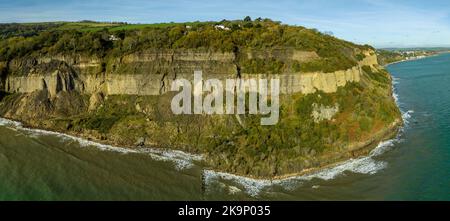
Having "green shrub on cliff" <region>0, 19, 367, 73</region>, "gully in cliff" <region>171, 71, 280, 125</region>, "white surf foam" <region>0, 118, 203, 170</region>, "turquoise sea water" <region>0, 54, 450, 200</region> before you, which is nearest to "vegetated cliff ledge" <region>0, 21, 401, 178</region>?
"green shrub on cliff" <region>0, 19, 367, 73</region>

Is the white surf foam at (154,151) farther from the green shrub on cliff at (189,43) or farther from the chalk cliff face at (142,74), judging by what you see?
the green shrub on cliff at (189,43)

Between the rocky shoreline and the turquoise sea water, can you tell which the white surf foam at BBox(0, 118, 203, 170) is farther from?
the turquoise sea water

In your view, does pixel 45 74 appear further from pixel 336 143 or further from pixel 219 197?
pixel 336 143

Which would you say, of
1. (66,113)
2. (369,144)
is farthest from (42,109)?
(369,144)

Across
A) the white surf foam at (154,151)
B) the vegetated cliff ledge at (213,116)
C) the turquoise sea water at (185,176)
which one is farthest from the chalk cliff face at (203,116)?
the turquoise sea water at (185,176)

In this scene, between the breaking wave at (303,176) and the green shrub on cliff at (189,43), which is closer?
the breaking wave at (303,176)

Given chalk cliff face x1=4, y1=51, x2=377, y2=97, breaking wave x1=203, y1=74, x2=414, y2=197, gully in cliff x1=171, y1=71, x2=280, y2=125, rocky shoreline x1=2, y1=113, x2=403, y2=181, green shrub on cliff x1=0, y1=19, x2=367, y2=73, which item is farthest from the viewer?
green shrub on cliff x1=0, y1=19, x2=367, y2=73
